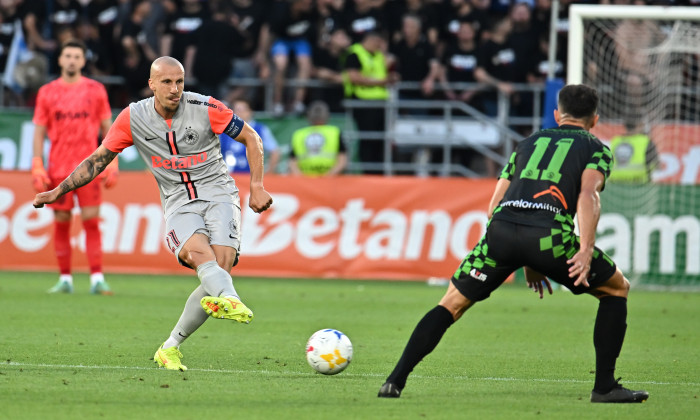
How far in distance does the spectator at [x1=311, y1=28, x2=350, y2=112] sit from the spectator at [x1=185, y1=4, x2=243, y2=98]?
1.42 meters

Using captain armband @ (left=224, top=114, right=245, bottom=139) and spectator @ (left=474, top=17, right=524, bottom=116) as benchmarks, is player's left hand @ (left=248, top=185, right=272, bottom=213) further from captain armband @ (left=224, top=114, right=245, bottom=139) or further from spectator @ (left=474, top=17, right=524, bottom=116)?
spectator @ (left=474, top=17, right=524, bottom=116)

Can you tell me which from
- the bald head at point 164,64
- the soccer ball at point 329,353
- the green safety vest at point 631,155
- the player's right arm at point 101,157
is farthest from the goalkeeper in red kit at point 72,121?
the green safety vest at point 631,155

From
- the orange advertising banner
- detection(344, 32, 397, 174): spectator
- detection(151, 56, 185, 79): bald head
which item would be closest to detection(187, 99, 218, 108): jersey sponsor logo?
detection(151, 56, 185, 79): bald head

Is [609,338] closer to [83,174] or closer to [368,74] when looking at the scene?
[83,174]

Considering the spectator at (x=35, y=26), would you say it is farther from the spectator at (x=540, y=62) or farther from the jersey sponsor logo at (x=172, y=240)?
the jersey sponsor logo at (x=172, y=240)

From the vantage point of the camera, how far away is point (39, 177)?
12234 mm

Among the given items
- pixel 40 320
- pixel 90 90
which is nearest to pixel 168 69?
pixel 40 320

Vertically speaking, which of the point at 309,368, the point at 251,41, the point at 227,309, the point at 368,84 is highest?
the point at 251,41

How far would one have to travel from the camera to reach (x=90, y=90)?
12.7 meters

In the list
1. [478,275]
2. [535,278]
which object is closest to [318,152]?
A: [535,278]

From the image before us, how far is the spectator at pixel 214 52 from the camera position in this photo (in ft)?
59.9

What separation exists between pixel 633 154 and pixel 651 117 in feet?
2.52

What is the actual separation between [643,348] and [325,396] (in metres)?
3.91

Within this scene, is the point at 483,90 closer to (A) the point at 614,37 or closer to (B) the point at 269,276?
(A) the point at 614,37
